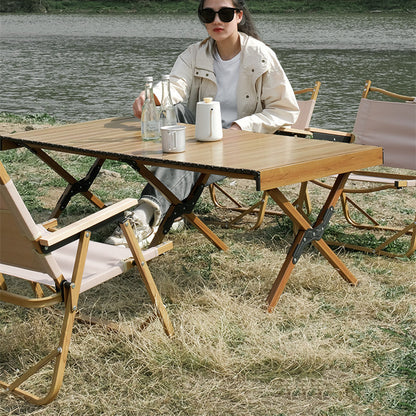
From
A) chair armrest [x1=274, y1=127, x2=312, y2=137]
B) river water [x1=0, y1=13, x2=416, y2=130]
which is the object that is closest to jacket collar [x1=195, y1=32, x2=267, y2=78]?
chair armrest [x1=274, y1=127, x2=312, y2=137]

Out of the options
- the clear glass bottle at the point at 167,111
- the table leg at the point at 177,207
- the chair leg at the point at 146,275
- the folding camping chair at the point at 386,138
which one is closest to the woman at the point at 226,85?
the table leg at the point at 177,207

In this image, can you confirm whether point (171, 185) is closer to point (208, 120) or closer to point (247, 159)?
point (208, 120)

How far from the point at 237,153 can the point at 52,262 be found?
40.6 inches

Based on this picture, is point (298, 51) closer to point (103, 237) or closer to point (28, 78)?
point (28, 78)

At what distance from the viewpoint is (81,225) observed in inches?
99.0

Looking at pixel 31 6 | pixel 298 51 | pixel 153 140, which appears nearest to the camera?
pixel 153 140

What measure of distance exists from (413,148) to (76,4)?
182 ft

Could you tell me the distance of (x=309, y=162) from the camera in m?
2.99

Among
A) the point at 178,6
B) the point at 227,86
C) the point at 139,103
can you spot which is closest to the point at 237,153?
the point at 139,103

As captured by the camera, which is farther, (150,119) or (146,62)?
(146,62)

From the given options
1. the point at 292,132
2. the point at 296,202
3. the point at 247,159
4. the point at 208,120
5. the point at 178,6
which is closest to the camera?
the point at 247,159

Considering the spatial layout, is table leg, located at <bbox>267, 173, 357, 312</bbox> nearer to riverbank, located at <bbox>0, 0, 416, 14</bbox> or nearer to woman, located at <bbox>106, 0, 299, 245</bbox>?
woman, located at <bbox>106, 0, 299, 245</bbox>

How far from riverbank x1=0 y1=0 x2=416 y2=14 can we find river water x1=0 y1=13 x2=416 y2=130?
7.80 m

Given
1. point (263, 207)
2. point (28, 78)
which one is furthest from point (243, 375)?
point (28, 78)
